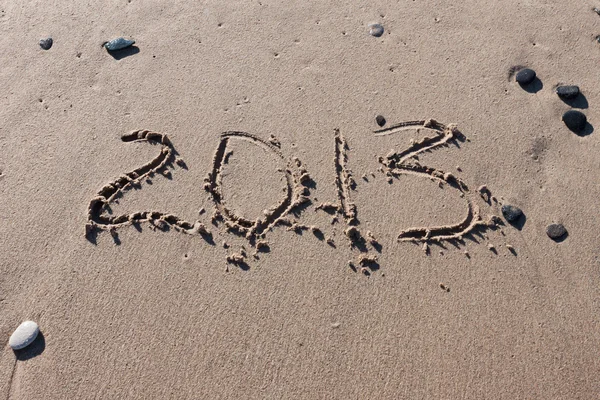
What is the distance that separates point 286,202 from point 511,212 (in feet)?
4.37

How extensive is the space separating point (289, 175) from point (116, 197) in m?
1.05

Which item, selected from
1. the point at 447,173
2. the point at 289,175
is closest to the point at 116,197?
the point at 289,175

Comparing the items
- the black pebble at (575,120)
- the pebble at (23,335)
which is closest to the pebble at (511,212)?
the black pebble at (575,120)

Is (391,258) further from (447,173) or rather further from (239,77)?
(239,77)

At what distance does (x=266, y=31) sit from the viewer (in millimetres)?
3619

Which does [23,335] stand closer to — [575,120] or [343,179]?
[343,179]

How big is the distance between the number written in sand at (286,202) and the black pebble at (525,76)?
2.24ft

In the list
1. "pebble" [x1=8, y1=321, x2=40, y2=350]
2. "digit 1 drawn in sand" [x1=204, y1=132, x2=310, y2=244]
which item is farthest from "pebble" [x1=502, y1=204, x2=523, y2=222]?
"pebble" [x1=8, y1=321, x2=40, y2=350]

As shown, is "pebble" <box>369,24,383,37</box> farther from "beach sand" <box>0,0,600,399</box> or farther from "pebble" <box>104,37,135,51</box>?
"pebble" <box>104,37,135,51</box>

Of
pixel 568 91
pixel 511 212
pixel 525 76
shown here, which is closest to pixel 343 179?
pixel 511 212

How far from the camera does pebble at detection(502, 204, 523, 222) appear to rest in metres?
2.81

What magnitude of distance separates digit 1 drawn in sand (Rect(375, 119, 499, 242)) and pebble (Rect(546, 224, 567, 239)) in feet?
0.99

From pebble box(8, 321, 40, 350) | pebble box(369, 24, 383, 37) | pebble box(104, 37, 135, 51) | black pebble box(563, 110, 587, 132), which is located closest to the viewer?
pebble box(8, 321, 40, 350)

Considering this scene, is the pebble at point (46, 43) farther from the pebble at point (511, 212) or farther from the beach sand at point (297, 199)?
the pebble at point (511, 212)
